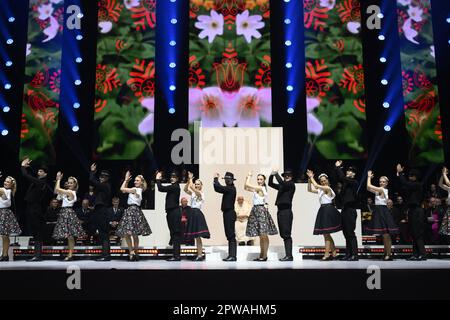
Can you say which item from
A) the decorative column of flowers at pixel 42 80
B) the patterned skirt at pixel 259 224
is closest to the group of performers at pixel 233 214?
the patterned skirt at pixel 259 224

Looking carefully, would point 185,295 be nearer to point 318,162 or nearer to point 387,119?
point 318,162

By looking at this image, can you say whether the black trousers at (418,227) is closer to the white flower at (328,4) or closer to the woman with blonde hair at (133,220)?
the woman with blonde hair at (133,220)

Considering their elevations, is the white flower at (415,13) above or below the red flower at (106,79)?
above

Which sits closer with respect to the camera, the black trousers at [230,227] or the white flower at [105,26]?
the black trousers at [230,227]

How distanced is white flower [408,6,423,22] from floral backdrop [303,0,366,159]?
1134 mm

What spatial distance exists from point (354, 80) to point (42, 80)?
6863 millimetres

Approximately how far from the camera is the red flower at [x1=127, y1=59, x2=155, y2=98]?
11188 mm

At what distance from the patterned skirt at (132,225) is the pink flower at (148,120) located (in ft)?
A: 11.1

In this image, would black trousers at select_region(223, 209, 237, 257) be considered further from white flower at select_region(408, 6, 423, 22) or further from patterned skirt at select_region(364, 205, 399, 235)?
white flower at select_region(408, 6, 423, 22)

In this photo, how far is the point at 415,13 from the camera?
11.2m

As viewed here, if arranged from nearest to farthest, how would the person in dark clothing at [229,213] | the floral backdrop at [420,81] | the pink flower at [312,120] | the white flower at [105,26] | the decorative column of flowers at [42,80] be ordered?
1. the person in dark clothing at [229,213]
2. the floral backdrop at [420,81]
3. the decorative column of flowers at [42,80]
4. the pink flower at [312,120]
5. the white flower at [105,26]

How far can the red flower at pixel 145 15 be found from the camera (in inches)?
453

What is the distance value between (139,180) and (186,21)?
5.03m

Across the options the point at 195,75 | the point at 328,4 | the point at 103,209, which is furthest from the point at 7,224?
the point at 328,4
